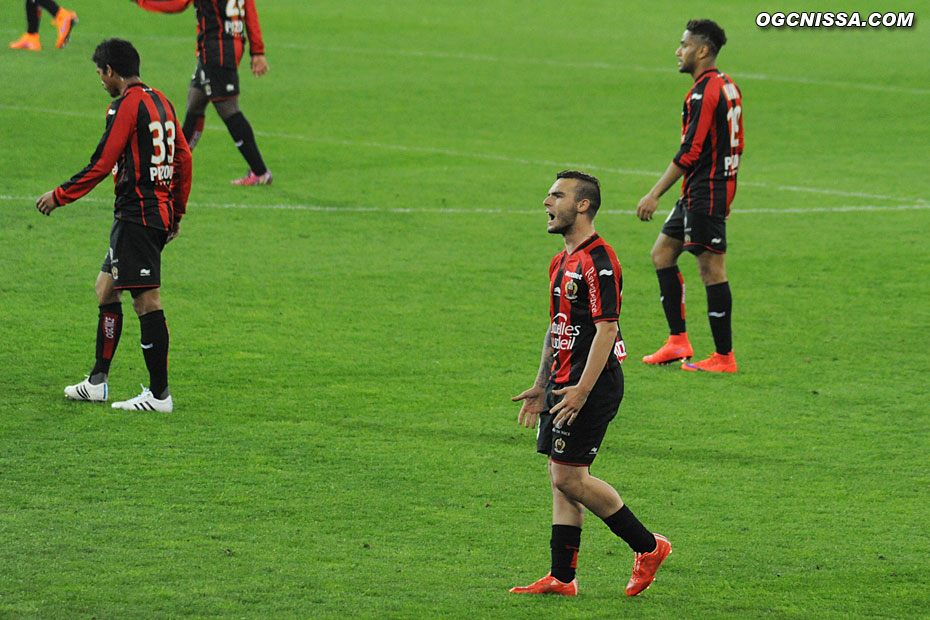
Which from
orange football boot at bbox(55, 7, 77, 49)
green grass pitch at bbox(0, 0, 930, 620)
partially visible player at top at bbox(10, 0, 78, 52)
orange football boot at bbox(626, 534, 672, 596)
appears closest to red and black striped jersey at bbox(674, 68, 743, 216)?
green grass pitch at bbox(0, 0, 930, 620)

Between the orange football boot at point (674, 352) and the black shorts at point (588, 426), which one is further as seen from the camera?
the orange football boot at point (674, 352)

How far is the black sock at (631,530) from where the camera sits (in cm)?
533

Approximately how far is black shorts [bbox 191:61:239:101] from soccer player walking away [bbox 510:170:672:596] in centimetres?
863

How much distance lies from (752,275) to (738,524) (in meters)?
5.59

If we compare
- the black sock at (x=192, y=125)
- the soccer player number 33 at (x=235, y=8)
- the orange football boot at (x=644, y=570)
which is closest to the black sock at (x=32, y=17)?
the black sock at (x=192, y=125)

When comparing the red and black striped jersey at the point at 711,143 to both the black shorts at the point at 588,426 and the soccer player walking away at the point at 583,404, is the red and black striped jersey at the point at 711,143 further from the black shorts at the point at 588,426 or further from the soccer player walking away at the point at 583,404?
the black shorts at the point at 588,426

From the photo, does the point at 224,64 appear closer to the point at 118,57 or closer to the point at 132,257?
the point at 118,57

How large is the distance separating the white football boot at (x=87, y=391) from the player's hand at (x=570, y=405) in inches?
141

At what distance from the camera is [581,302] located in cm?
528

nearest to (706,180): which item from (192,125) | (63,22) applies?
(192,125)

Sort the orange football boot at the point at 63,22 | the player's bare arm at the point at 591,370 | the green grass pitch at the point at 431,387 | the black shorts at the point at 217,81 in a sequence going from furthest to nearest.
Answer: the orange football boot at the point at 63,22, the black shorts at the point at 217,81, the green grass pitch at the point at 431,387, the player's bare arm at the point at 591,370

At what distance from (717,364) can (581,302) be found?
3.96 metres

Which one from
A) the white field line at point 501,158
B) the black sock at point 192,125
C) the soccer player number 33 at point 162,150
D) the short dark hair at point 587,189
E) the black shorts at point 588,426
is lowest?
the white field line at point 501,158

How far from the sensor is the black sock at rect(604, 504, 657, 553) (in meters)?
5.33
